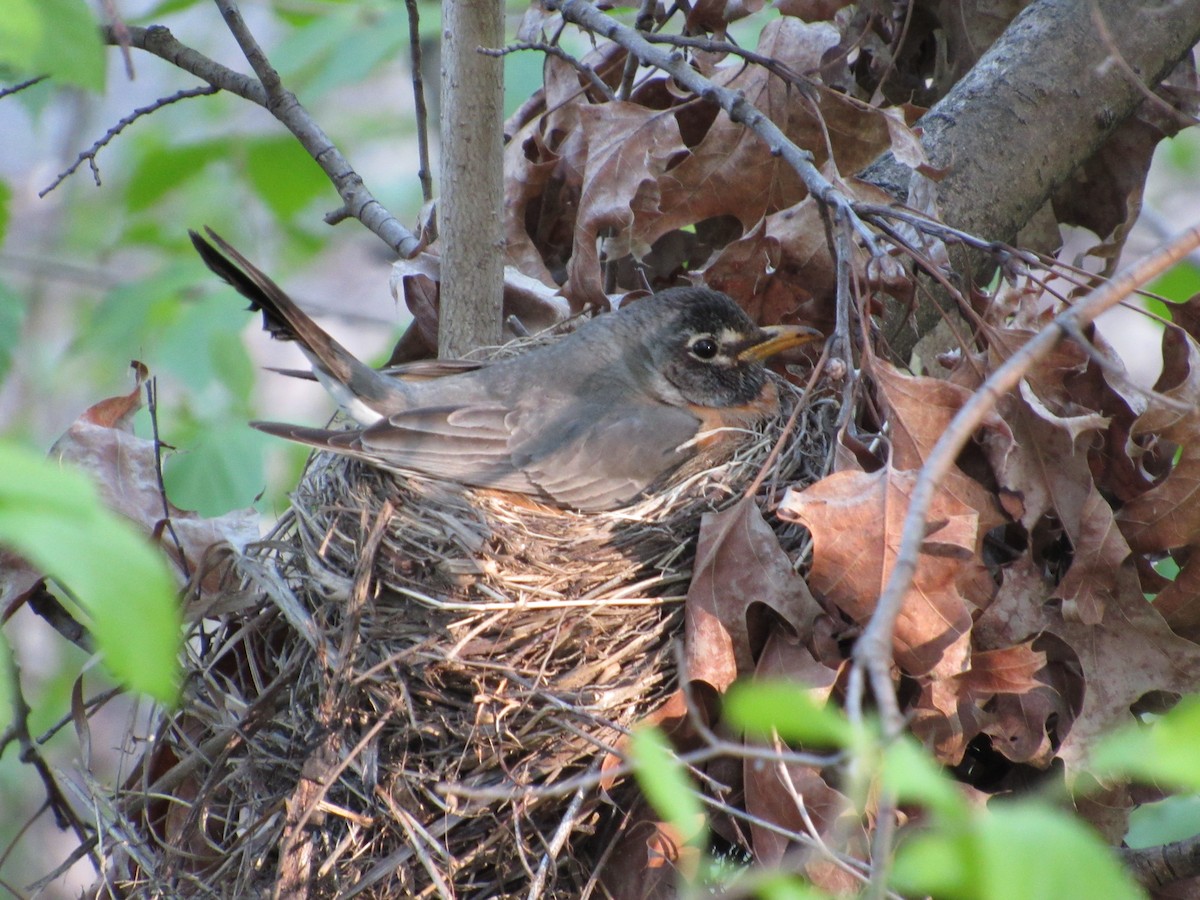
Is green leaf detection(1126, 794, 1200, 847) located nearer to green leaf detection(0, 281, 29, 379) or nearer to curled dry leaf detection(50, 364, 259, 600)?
curled dry leaf detection(50, 364, 259, 600)

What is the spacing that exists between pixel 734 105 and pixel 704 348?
1.14 metres

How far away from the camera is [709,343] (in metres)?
3.95

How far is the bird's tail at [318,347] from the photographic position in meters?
3.22

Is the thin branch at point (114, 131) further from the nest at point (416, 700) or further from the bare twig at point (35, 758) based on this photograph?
the bare twig at point (35, 758)

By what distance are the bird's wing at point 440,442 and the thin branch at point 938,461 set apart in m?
2.13

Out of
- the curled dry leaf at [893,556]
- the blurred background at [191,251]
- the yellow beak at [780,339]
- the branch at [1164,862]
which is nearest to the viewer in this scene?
the curled dry leaf at [893,556]

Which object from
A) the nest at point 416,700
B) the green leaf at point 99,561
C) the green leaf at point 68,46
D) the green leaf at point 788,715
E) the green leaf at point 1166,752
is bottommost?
the nest at point 416,700

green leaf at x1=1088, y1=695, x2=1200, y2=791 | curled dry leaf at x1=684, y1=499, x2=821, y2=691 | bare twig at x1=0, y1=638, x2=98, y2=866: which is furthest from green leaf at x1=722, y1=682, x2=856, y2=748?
bare twig at x1=0, y1=638, x2=98, y2=866

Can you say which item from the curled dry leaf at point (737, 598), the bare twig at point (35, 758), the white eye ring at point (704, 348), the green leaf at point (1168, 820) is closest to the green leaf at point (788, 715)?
the curled dry leaf at point (737, 598)

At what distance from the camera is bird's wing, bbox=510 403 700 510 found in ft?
11.8

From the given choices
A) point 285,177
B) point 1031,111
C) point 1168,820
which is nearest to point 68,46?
point 1031,111

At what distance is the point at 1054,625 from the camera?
2.75m

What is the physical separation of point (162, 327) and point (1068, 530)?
4.09m

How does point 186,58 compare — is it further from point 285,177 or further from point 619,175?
point 285,177
